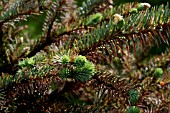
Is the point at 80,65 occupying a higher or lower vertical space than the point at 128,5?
lower

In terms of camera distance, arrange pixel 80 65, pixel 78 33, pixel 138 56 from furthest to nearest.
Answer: pixel 138 56 < pixel 78 33 < pixel 80 65

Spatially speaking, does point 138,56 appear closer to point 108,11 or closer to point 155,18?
point 108,11

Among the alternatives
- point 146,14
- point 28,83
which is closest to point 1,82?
point 28,83

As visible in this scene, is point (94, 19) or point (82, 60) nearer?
point (82, 60)

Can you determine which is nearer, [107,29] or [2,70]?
[107,29]

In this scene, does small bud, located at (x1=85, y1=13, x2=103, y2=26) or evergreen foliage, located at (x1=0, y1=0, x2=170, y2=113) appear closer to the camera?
evergreen foliage, located at (x1=0, y1=0, x2=170, y2=113)

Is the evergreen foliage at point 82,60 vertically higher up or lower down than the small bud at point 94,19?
lower down

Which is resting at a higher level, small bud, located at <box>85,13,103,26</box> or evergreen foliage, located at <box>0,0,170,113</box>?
small bud, located at <box>85,13,103,26</box>

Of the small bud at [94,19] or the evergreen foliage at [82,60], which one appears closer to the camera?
the evergreen foliage at [82,60]
